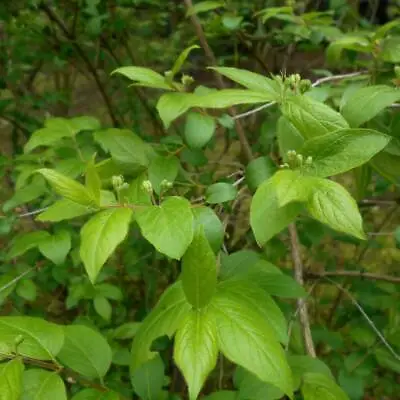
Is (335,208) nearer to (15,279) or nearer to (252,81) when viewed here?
(252,81)

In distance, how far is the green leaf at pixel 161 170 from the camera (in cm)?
130

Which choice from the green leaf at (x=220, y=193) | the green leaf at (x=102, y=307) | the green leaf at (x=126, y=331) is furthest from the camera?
the green leaf at (x=102, y=307)

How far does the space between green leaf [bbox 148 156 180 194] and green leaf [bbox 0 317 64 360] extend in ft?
1.20

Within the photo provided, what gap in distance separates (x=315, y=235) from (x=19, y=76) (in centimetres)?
157

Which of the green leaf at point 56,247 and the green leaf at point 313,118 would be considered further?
the green leaf at point 56,247

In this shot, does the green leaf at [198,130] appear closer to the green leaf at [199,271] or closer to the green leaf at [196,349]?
the green leaf at [199,271]

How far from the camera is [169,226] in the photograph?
0.98 metres

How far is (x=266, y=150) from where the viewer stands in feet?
7.32

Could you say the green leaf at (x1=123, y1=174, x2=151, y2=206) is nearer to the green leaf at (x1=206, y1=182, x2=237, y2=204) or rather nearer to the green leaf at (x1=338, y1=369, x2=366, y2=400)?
the green leaf at (x1=206, y1=182, x2=237, y2=204)

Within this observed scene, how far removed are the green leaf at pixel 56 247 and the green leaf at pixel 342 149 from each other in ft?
2.50

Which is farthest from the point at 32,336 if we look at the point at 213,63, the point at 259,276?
the point at 213,63

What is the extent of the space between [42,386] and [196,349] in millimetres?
331

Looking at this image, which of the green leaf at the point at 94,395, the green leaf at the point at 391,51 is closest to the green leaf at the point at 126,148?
the green leaf at the point at 94,395

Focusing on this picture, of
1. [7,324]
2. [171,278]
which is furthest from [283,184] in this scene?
[171,278]
